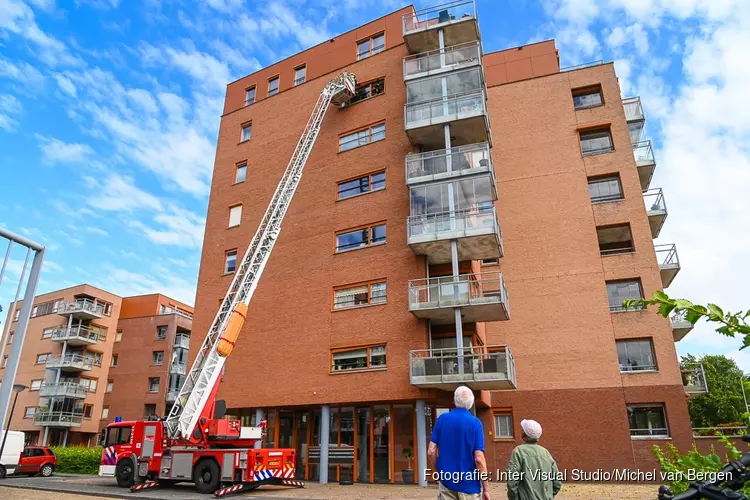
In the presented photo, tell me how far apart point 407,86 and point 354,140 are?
3.76 m

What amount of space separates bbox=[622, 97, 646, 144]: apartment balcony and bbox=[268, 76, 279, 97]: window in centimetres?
1962

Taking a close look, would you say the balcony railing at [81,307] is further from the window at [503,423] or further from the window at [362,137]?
the window at [503,423]

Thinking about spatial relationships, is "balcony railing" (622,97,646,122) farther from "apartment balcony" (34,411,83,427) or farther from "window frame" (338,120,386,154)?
"apartment balcony" (34,411,83,427)

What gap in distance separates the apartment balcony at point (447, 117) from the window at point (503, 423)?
41.9 ft

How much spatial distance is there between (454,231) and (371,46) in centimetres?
1303

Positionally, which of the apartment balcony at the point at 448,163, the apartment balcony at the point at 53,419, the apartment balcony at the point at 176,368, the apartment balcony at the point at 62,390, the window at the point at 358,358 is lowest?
the apartment balcony at the point at 53,419

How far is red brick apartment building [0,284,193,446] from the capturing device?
4584cm

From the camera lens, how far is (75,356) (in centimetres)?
4703

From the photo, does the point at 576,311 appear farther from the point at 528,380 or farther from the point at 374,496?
the point at 374,496

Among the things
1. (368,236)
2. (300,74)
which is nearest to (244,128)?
(300,74)

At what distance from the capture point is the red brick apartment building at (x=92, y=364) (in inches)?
1805

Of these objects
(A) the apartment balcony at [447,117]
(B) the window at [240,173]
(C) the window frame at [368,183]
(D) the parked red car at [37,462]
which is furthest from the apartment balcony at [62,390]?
(A) the apartment balcony at [447,117]

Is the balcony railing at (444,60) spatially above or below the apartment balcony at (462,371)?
above

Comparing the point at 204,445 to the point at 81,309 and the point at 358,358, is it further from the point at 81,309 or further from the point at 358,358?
the point at 81,309
